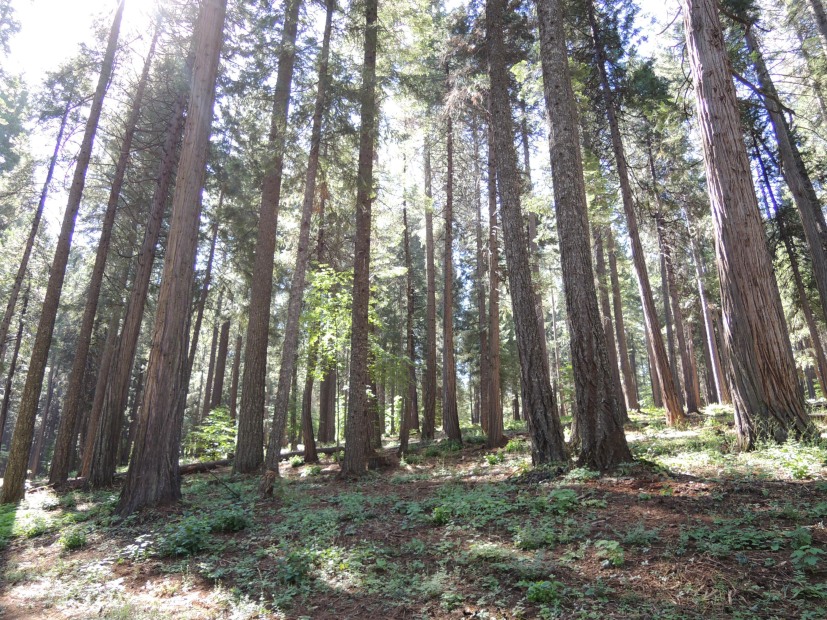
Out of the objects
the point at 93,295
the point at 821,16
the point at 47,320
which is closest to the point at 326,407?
the point at 93,295

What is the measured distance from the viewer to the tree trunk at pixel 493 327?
13.5 m

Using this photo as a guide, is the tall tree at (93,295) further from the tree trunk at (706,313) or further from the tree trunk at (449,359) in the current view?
the tree trunk at (706,313)

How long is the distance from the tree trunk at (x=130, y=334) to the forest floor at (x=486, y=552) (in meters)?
4.27

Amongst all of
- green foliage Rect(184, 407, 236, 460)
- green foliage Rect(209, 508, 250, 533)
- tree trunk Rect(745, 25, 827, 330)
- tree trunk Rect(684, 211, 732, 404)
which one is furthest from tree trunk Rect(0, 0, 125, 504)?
tree trunk Rect(684, 211, 732, 404)

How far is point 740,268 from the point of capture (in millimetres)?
6129

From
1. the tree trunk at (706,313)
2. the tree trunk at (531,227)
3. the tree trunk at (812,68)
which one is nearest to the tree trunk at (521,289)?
the tree trunk at (531,227)

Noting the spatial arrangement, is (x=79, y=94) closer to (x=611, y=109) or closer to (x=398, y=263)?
(x=398, y=263)

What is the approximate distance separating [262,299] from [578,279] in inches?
326

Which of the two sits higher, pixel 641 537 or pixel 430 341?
pixel 430 341

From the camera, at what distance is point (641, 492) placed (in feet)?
17.2

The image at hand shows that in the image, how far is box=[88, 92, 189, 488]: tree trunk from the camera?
11.0 m

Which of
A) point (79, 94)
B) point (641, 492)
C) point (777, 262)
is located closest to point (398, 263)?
point (79, 94)

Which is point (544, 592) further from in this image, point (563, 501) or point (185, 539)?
point (185, 539)

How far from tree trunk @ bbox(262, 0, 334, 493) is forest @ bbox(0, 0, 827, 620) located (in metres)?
0.08
